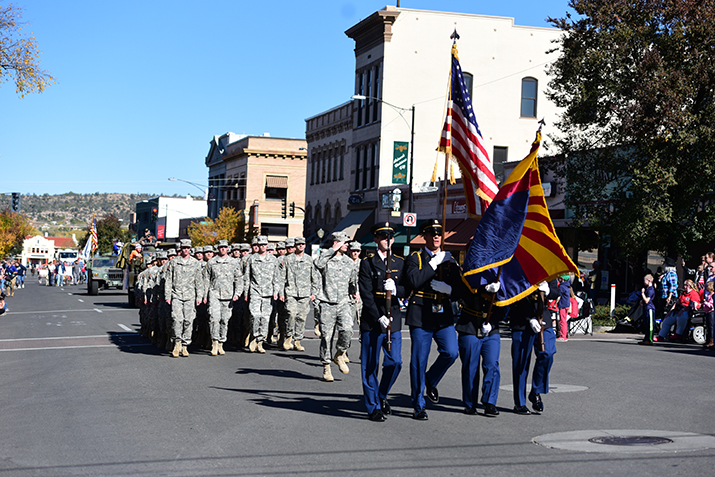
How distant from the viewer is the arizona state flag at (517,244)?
927cm

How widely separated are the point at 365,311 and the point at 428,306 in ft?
2.53

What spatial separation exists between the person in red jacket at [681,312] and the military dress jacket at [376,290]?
1174 centimetres

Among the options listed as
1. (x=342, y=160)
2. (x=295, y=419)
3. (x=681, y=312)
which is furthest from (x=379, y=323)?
(x=342, y=160)

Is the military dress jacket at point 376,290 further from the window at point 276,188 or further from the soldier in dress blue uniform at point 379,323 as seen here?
the window at point 276,188

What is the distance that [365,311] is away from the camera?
9.37 m

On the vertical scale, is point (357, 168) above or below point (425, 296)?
above

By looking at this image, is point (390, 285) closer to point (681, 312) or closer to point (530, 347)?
point (530, 347)

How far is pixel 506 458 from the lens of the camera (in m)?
7.33

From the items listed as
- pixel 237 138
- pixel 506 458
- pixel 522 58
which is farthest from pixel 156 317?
pixel 237 138

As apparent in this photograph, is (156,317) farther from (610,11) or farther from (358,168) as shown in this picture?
(358,168)

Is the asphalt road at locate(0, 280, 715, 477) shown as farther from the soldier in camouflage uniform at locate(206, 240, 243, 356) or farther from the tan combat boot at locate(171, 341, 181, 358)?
the soldier in camouflage uniform at locate(206, 240, 243, 356)

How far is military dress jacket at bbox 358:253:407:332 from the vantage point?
9.18 metres

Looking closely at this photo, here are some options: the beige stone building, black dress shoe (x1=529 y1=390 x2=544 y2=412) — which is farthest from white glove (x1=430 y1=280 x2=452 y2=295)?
the beige stone building

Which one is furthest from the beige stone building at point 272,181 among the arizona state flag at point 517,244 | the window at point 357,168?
the arizona state flag at point 517,244
